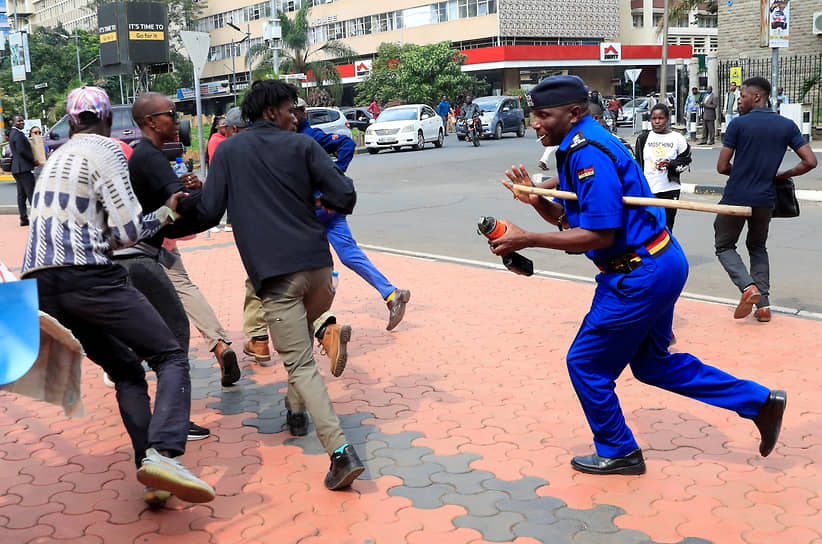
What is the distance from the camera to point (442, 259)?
1041 centimetres

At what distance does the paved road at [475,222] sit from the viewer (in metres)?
8.70

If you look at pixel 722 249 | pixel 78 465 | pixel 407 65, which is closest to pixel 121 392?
pixel 78 465

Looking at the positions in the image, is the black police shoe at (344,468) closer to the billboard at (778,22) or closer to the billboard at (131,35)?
the billboard at (778,22)

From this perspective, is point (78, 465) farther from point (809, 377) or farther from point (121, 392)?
point (809, 377)

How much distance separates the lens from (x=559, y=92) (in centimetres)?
383

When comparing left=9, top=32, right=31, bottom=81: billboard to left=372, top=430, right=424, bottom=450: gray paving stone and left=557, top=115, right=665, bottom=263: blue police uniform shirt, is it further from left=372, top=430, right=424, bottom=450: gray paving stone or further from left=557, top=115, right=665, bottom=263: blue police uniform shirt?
left=557, top=115, right=665, bottom=263: blue police uniform shirt

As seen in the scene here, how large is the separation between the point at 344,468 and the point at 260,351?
2.38m

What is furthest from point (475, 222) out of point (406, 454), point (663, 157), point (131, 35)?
point (131, 35)

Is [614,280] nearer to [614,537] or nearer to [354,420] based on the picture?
[614,537]

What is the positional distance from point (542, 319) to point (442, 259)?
129 inches

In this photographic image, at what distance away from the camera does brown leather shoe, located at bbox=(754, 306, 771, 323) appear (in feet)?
22.6

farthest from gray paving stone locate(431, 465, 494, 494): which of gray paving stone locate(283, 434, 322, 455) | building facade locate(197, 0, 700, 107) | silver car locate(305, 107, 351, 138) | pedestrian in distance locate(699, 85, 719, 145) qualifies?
building facade locate(197, 0, 700, 107)

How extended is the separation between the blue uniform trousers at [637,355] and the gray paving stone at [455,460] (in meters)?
0.63

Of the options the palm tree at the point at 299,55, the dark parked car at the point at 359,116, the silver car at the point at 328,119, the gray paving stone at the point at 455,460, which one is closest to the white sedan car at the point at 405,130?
the silver car at the point at 328,119
